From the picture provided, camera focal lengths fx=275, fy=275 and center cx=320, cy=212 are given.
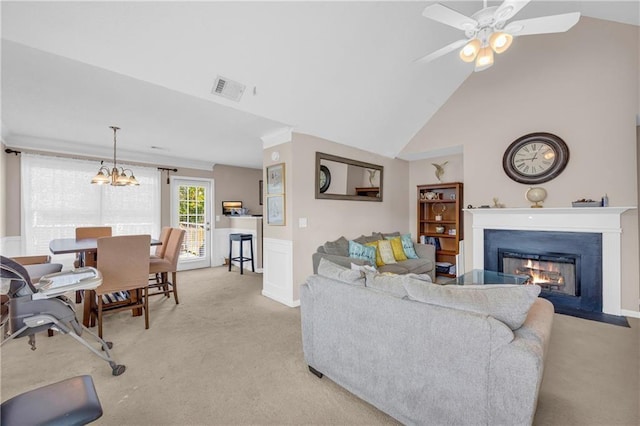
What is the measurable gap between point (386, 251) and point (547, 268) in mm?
2116

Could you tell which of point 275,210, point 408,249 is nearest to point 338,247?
point 275,210

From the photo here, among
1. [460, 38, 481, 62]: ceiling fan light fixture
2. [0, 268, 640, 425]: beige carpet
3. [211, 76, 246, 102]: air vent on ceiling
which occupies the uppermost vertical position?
[460, 38, 481, 62]: ceiling fan light fixture

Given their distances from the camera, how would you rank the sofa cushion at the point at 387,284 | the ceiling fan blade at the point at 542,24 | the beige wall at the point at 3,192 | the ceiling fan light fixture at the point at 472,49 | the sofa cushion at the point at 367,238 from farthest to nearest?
1. the sofa cushion at the point at 367,238
2. the beige wall at the point at 3,192
3. the ceiling fan light fixture at the point at 472,49
4. the ceiling fan blade at the point at 542,24
5. the sofa cushion at the point at 387,284

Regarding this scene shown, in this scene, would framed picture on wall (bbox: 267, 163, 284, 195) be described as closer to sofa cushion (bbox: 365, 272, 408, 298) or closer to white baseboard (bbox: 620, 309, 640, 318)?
sofa cushion (bbox: 365, 272, 408, 298)

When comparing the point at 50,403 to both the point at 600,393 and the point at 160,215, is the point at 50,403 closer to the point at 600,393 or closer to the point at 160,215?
the point at 600,393

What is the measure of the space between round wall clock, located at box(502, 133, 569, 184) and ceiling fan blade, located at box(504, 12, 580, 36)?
2.05 metres

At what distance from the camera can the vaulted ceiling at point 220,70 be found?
2.02 metres

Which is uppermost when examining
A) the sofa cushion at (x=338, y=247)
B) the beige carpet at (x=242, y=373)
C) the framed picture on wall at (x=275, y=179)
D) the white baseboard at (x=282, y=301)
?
the framed picture on wall at (x=275, y=179)

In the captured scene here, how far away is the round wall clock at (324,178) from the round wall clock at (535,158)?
2541 millimetres

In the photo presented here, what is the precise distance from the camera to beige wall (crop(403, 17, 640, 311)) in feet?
10.5

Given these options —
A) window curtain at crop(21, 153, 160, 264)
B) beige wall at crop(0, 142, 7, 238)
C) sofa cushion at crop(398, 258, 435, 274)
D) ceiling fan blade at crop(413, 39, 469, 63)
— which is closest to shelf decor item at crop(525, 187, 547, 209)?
sofa cushion at crop(398, 258, 435, 274)

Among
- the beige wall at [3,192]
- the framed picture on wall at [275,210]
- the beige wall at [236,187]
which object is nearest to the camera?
the framed picture on wall at [275,210]

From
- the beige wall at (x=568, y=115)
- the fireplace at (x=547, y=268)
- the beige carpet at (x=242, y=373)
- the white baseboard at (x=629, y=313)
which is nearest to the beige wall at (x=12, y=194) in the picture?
the beige carpet at (x=242, y=373)

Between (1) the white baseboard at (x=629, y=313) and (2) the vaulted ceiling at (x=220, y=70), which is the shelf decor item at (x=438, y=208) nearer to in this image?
(2) the vaulted ceiling at (x=220, y=70)
